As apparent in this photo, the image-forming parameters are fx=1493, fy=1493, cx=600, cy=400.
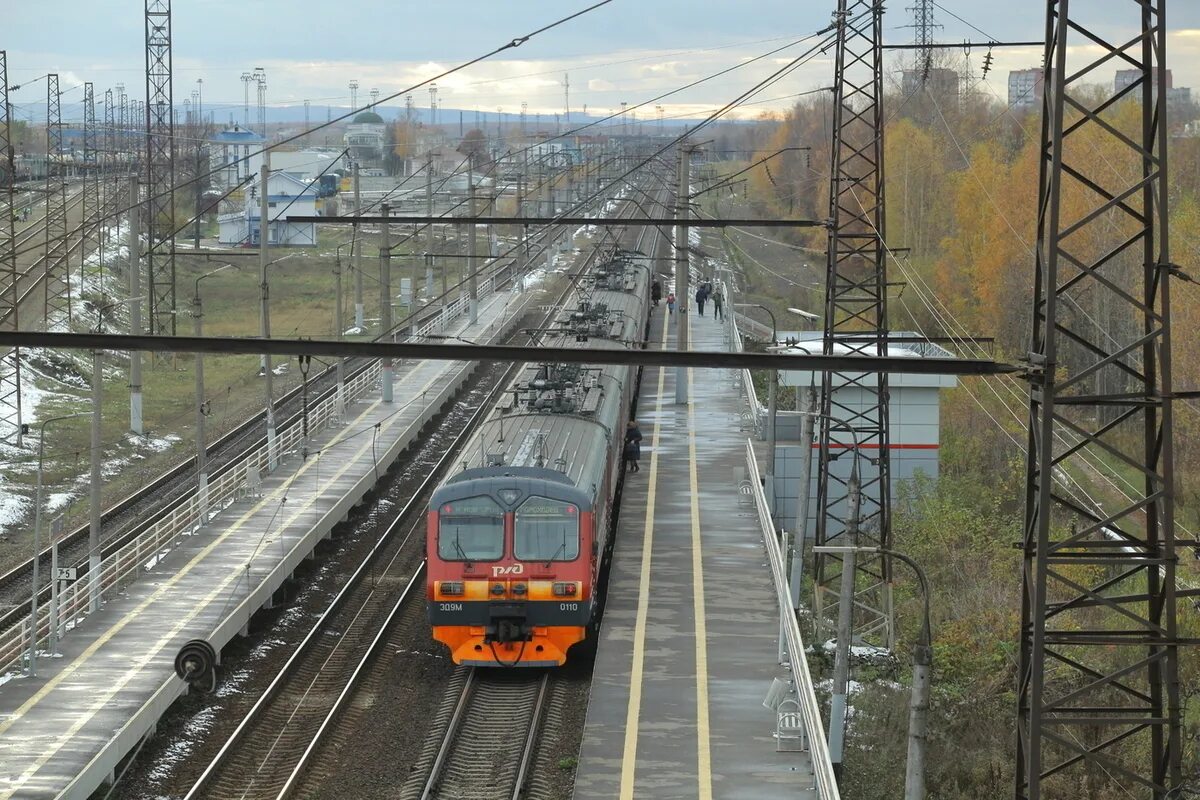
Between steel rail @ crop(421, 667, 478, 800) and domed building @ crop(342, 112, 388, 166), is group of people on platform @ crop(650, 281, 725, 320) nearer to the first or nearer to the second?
steel rail @ crop(421, 667, 478, 800)

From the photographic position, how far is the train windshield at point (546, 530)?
1848 cm

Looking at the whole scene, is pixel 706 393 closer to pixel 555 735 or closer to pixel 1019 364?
pixel 555 735

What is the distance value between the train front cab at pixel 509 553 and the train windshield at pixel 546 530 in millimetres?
12

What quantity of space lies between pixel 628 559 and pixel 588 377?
10.2 ft

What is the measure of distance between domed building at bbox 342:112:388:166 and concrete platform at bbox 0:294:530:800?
11533 centimetres

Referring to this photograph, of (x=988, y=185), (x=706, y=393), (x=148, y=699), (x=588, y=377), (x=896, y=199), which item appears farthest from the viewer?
(x=896, y=199)

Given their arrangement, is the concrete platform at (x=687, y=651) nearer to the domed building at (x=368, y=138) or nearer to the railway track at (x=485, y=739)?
the railway track at (x=485, y=739)

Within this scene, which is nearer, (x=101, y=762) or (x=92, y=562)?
(x=101, y=762)

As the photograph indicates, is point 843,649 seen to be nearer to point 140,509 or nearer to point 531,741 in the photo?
point 531,741

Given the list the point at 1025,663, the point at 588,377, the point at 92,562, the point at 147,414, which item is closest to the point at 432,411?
the point at 147,414

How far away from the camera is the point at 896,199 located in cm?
6394

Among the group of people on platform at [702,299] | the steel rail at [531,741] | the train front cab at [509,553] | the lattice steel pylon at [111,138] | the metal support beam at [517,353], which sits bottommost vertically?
the steel rail at [531,741]

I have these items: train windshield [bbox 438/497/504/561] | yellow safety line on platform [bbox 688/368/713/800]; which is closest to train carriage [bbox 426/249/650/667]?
train windshield [bbox 438/497/504/561]

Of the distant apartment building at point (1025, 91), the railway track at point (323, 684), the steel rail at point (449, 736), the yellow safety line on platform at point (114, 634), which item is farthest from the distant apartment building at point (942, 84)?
the steel rail at point (449, 736)
